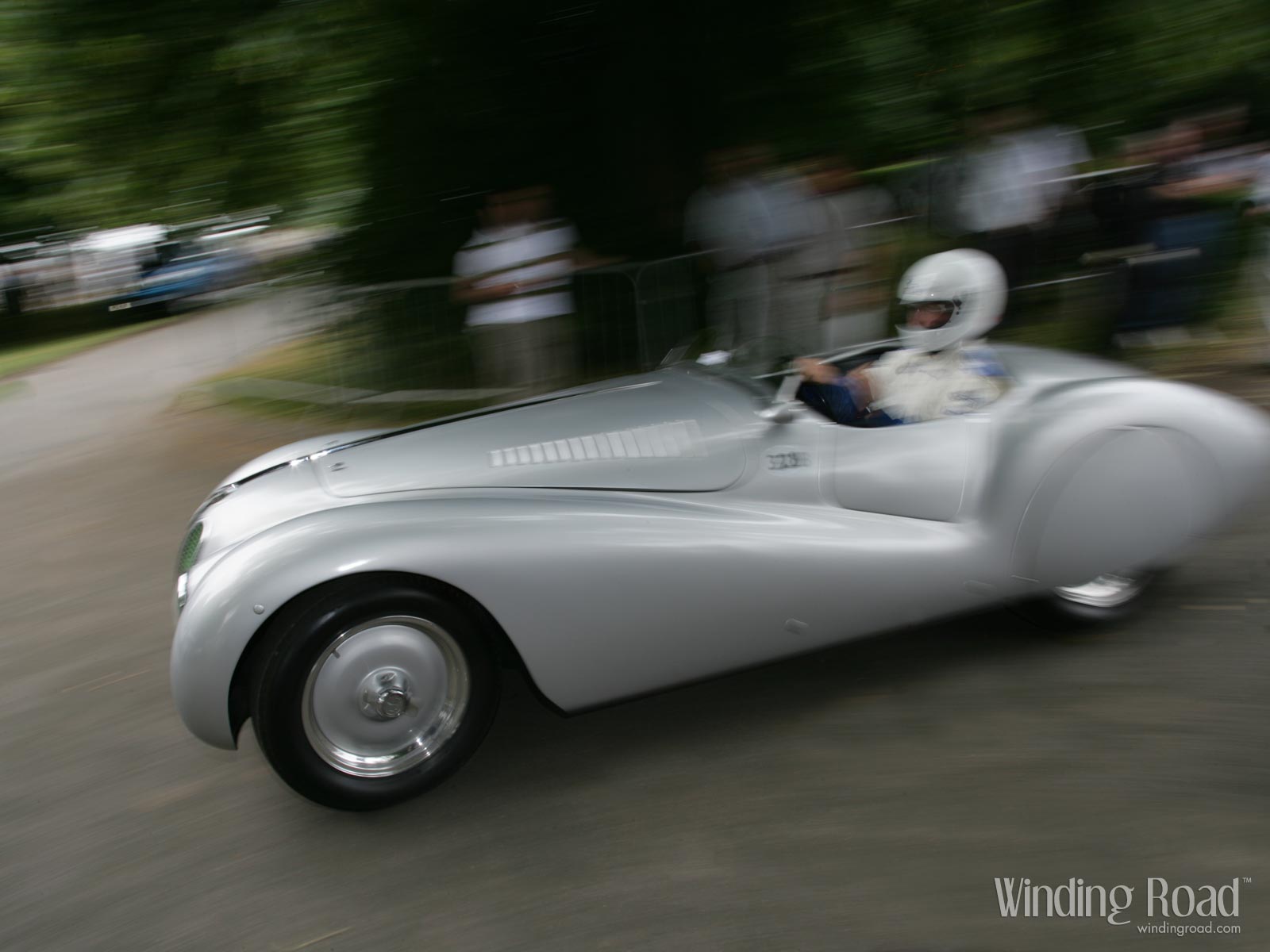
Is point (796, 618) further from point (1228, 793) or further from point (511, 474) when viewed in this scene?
point (1228, 793)

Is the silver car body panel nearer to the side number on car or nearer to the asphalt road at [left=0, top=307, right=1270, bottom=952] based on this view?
the side number on car

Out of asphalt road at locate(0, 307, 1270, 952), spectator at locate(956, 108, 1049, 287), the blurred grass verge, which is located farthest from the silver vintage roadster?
the blurred grass verge

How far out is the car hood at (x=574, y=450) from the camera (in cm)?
322

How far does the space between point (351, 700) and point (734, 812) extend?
1098 mm

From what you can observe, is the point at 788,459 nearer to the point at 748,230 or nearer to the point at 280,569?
the point at 280,569

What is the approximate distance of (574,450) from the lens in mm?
3291

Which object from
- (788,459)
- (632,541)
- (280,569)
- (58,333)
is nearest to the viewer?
(280,569)

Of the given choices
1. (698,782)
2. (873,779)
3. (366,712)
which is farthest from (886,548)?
(366,712)

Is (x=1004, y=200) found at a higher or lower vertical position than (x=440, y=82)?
lower

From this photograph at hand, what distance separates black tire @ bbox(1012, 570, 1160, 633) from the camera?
3732 mm

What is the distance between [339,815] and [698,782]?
1.04m

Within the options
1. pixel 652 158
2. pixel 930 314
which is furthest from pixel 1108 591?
pixel 652 158

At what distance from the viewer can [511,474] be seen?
3203 mm

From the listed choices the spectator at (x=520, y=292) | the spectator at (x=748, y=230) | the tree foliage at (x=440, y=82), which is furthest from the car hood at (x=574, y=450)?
the spectator at (x=520, y=292)
